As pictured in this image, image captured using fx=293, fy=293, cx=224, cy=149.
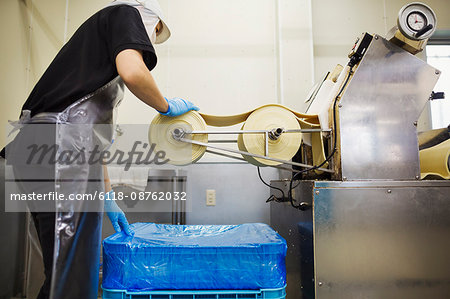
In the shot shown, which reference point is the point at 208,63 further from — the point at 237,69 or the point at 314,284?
the point at 314,284

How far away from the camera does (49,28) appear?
2.35 m

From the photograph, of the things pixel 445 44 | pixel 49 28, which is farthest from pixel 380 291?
pixel 49 28

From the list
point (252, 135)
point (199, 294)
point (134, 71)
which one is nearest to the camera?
point (134, 71)

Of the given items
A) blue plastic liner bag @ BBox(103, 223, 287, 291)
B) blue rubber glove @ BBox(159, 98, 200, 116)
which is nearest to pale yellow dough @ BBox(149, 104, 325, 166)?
blue rubber glove @ BBox(159, 98, 200, 116)

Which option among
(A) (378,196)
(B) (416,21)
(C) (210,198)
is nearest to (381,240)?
(A) (378,196)

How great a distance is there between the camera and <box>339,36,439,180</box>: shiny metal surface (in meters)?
1.17

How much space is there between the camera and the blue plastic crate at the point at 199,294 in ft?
3.31

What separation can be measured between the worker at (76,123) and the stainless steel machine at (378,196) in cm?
75

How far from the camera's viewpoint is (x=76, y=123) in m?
0.92

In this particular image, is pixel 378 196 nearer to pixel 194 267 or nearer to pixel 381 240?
pixel 381 240

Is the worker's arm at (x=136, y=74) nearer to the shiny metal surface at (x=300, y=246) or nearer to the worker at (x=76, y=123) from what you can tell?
the worker at (x=76, y=123)

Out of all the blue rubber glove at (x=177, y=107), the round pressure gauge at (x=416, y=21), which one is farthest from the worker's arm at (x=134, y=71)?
the round pressure gauge at (x=416, y=21)

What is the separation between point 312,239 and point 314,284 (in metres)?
0.16

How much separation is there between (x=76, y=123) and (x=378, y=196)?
1.10m
